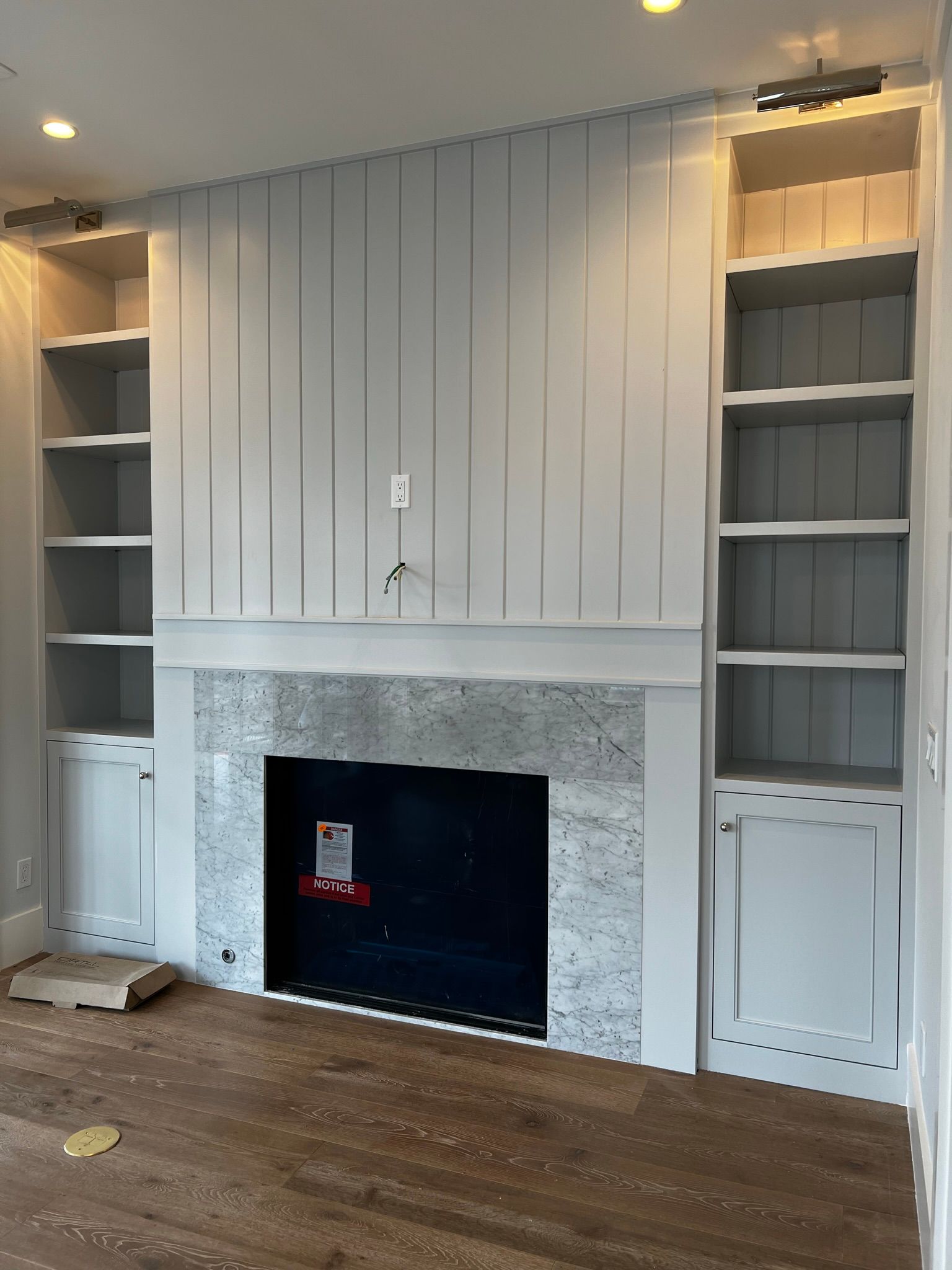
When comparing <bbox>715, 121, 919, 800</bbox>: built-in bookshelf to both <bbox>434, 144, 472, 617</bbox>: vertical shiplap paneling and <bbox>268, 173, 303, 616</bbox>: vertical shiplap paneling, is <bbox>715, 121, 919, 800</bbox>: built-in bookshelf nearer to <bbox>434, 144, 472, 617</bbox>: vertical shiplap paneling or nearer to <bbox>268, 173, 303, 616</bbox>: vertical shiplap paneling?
<bbox>434, 144, 472, 617</bbox>: vertical shiplap paneling

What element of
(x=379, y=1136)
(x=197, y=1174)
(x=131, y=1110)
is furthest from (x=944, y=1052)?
(x=131, y=1110)

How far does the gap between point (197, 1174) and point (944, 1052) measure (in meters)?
1.69

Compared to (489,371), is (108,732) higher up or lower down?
lower down

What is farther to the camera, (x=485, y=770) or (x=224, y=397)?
(x=224, y=397)

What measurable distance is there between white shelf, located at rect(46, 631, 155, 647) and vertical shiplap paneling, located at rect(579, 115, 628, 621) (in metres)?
1.66

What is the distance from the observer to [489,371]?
9.06ft

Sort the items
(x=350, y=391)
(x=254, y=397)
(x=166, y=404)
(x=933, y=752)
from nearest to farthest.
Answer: (x=933, y=752)
(x=350, y=391)
(x=254, y=397)
(x=166, y=404)

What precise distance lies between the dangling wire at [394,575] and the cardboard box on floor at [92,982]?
1551 millimetres

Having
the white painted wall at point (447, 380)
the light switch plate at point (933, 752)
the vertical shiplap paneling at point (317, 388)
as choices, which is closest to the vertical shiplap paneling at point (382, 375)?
the white painted wall at point (447, 380)

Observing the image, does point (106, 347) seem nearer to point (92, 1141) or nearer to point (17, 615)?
point (17, 615)

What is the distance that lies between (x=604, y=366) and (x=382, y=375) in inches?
28.5

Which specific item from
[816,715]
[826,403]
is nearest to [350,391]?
[826,403]

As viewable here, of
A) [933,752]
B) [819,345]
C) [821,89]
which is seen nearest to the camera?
[933,752]

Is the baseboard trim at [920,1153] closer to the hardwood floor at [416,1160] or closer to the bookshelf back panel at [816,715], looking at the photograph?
the hardwood floor at [416,1160]
